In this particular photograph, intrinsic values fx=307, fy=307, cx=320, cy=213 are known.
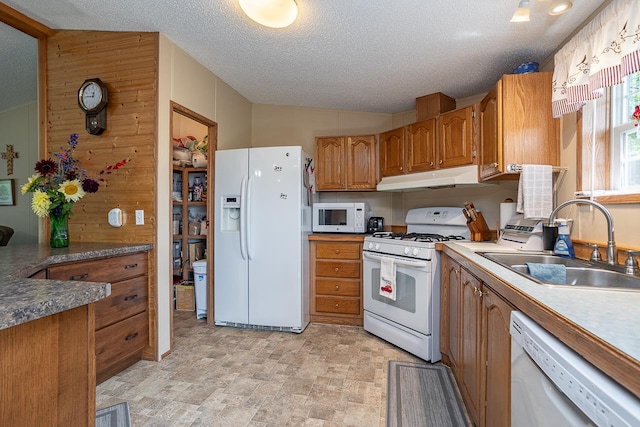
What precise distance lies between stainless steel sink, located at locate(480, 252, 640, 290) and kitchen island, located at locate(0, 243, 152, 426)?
148cm

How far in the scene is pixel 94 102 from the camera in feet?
7.79

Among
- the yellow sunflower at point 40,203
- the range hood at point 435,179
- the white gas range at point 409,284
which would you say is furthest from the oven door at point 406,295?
the yellow sunflower at point 40,203

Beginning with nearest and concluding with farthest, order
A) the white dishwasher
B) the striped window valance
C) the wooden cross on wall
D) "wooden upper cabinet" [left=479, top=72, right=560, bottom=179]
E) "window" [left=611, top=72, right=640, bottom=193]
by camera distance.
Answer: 1. the white dishwasher
2. the striped window valance
3. "window" [left=611, top=72, right=640, bottom=193]
4. "wooden upper cabinet" [left=479, top=72, right=560, bottom=179]
5. the wooden cross on wall

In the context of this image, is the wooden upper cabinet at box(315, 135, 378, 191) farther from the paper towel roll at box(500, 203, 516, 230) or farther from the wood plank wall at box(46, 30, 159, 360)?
the wood plank wall at box(46, 30, 159, 360)

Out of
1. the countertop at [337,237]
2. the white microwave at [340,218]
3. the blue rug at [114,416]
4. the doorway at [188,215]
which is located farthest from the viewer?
the doorway at [188,215]

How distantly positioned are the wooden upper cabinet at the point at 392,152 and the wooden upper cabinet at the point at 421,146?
0.09 metres

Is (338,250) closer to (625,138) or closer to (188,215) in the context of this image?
(188,215)

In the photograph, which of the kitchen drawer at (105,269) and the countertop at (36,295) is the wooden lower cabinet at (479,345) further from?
the kitchen drawer at (105,269)

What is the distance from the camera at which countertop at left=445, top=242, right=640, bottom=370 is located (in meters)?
0.62

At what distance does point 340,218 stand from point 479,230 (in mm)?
1334

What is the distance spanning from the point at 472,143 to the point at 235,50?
209cm

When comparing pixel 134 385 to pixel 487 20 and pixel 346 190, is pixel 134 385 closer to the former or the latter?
pixel 346 190

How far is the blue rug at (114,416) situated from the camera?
1.65 metres

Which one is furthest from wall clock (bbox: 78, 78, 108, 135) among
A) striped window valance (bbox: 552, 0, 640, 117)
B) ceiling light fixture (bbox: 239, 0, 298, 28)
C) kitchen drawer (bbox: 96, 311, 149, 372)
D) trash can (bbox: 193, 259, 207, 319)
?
striped window valance (bbox: 552, 0, 640, 117)
